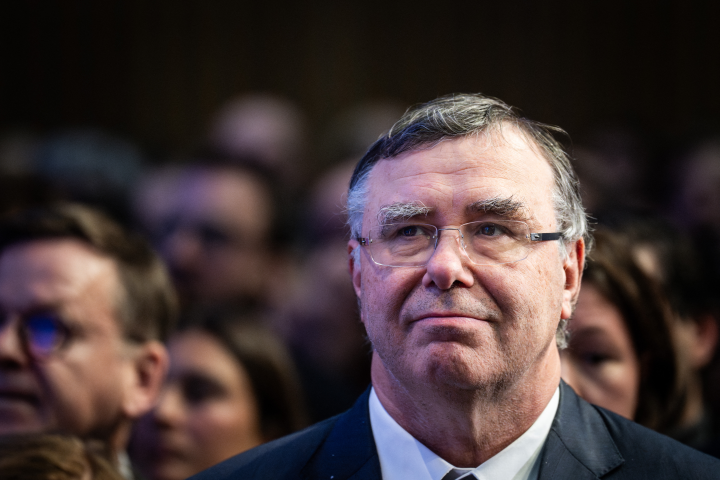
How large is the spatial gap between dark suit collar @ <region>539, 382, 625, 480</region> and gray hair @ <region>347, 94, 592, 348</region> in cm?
28

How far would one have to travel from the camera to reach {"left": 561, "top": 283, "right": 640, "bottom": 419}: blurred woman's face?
10.9 feet

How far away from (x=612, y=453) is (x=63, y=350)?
2221mm

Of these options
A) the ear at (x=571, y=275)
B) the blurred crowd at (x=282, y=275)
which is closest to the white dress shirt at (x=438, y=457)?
the ear at (x=571, y=275)

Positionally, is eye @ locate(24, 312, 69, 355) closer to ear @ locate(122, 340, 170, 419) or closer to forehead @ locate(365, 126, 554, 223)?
ear @ locate(122, 340, 170, 419)

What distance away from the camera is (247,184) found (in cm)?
577

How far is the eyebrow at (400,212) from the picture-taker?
2.43 metres

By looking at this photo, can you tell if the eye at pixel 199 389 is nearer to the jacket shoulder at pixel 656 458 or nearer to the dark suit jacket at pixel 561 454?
the dark suit jacket at pixel 561 454

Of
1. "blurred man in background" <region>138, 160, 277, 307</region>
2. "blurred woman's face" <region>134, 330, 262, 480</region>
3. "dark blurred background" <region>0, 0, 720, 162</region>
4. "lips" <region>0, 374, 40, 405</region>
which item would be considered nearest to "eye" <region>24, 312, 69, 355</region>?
"lips" <region>0, 374, 40, 405</region>

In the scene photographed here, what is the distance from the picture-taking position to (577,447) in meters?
2.45

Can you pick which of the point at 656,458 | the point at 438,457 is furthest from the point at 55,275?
the point at 656,458

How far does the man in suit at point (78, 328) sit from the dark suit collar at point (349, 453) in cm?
101

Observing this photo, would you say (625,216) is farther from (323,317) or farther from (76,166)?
(76,166)

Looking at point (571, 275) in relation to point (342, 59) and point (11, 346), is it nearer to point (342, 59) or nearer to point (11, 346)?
point (11, 346)

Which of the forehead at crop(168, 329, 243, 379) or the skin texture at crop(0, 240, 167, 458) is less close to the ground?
the skin texture at crop(0, 240, 167, 458)
